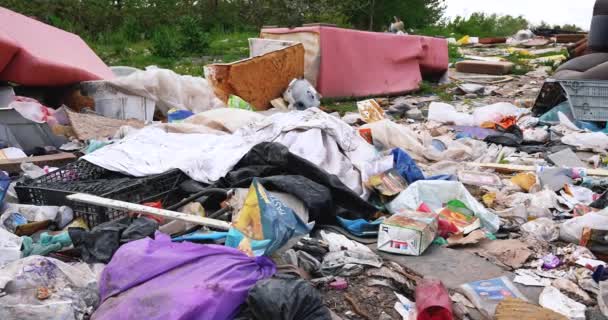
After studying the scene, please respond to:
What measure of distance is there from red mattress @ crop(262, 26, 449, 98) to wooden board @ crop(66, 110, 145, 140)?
3.27 m

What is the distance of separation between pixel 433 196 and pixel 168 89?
11.3 ft

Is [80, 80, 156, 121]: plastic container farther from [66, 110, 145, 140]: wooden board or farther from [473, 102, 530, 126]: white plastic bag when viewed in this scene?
[473, 102, 530, 126]: white plastic bag

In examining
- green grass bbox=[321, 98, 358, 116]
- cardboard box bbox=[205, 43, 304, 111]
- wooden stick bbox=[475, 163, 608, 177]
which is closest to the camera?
wooden stick bbox=[475, 163, 608, 177]

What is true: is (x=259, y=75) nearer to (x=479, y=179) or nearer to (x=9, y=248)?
(x=479, y=179)

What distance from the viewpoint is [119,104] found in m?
5.76

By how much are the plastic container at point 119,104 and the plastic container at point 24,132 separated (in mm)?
982

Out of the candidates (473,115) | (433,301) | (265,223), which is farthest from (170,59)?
(433,301)

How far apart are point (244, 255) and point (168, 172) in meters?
1.43

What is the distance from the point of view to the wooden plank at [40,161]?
399cm

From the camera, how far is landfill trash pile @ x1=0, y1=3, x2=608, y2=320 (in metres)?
2.16

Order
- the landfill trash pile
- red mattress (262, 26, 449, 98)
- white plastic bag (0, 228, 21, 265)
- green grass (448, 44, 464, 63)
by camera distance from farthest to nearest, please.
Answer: green grass (448, 44, 464, 63) < red mattress (262, 26, 449, 98) < white plastic bag (0, 228, 21, 265) < the landfill trash pile

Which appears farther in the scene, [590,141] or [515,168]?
[590,141]

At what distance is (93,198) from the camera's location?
118 inches

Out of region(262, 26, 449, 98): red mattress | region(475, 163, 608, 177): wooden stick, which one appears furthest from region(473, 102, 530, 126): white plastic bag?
region(262, 26, 449, 98): red mattress
